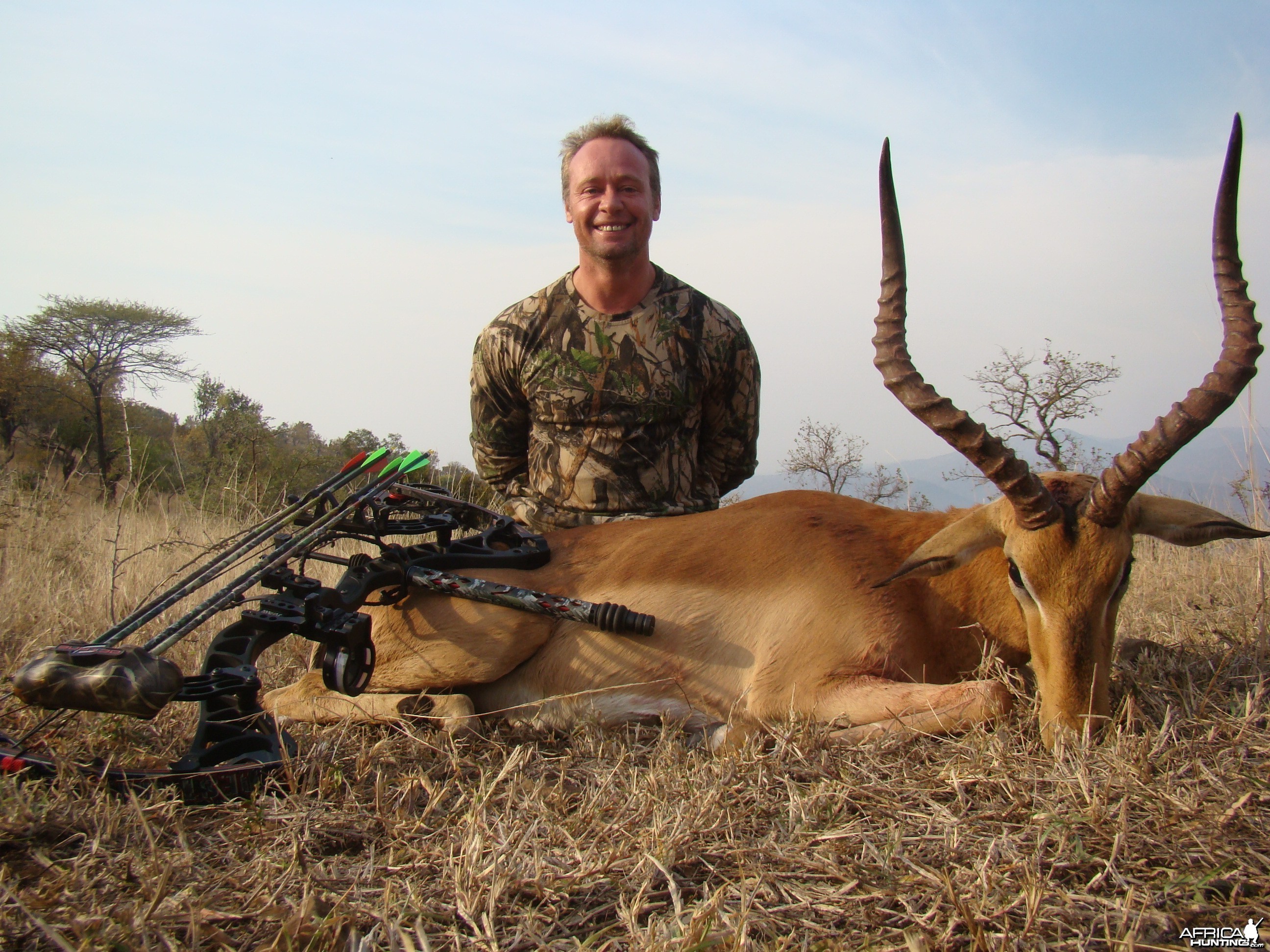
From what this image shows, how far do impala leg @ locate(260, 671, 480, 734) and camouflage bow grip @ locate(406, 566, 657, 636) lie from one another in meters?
0.47

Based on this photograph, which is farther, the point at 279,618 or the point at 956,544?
the point at 956,544

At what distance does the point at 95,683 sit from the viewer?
226cm

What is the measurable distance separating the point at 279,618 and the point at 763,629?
194 cm

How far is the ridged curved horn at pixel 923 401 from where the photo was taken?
302 centimetres

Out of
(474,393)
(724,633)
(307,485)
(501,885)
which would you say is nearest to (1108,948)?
(501,885)

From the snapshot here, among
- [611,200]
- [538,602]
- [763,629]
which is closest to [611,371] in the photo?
[611,200]

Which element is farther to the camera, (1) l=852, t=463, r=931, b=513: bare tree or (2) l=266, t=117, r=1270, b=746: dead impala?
(1) l=852, t=463, r=931, b=513: bare tree

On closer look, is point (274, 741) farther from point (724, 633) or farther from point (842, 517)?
point (842, 517)

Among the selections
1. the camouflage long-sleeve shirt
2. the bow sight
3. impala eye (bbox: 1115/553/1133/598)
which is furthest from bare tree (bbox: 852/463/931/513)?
the bow sight

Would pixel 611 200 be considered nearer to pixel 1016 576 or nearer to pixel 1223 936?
pixel 1016 576

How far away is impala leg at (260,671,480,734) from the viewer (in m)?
3.48

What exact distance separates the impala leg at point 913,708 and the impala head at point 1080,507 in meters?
0.19

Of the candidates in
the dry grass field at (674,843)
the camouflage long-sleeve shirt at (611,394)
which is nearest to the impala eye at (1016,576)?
the dry grass field at (674,843)

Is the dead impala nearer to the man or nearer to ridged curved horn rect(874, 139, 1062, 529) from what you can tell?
ridged curved horn rect(874, 139, 1062, 529)
